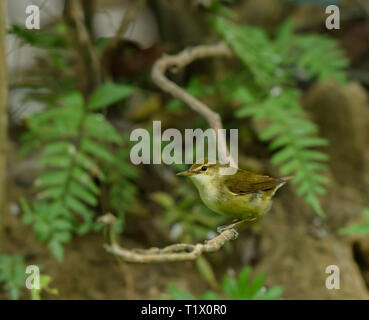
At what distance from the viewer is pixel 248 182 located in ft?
8.34

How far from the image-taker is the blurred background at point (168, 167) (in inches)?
141

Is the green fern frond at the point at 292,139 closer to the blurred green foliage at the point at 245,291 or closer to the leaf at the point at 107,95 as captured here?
the blurred green foliage at the point at 245,291

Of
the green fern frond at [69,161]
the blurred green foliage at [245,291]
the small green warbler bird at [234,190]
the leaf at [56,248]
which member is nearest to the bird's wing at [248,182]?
the small green warbler bird at [234,190]

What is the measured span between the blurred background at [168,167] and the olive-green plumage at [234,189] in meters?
0.70

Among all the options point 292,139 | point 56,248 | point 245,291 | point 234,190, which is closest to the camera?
point 234,190

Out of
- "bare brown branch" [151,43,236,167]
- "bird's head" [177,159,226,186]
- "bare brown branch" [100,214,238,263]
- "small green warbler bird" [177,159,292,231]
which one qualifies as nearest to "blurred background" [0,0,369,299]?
"bare brown branch" [151,43,236,167]

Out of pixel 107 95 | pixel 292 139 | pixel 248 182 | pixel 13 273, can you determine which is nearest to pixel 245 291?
pixel 248 182

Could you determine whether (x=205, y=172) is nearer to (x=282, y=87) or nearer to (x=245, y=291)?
(x=245, y=291)

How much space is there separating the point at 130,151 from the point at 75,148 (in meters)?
0.55

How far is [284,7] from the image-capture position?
6191 mm

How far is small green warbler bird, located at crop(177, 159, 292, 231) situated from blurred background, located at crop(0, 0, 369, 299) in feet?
2.28

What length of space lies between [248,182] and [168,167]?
6.51ft
